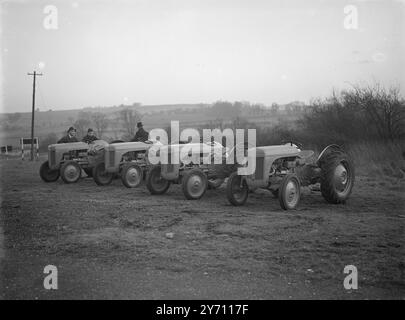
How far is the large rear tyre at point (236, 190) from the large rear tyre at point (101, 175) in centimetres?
450

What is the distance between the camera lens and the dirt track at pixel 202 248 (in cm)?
416

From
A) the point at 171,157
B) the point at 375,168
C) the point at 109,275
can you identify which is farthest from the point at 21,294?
the point at 375,168

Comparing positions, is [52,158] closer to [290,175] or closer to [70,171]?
[70,171]

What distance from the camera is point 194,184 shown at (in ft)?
29.8

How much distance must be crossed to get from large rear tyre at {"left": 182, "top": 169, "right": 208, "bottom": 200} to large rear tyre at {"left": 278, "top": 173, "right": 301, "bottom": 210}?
6.75 feet

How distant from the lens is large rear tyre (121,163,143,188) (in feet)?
36.1

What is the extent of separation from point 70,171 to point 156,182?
11.5 ft

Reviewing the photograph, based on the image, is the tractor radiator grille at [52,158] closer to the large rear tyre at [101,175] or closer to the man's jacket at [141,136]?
the large rear tyre at [101,175]

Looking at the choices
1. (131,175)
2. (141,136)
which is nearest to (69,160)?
(141,136)

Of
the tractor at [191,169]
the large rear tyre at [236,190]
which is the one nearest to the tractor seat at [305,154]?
the large rear tyre at [236,190]

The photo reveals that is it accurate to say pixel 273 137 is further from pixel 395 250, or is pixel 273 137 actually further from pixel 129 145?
pixel 395 250

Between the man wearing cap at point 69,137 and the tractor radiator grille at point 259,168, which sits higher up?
the man wearing cap at point 69,137

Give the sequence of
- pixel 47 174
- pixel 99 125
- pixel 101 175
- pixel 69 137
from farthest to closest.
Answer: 1. pixel 99 125
2. pixel 69 137
3. pixel 47 174
4. pixel 101 175

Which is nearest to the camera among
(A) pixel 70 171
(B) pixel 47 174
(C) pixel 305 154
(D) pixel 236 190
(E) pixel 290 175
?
(E) pixel 290 175
